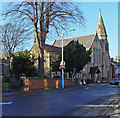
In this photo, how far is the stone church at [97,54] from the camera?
4744cm

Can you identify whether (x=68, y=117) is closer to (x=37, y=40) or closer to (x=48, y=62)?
(x=37, y=40)

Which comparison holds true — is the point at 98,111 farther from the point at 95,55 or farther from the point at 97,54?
the point at 97,54

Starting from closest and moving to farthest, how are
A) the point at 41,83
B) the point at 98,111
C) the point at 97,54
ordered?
1. the point at 98,111
2. the point at 41,83
3. the point at 97,54

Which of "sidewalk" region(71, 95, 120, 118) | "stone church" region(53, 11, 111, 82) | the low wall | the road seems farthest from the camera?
"stone church" region(53, 11, 111, 82)

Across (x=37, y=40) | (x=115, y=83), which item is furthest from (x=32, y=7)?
(x=115, y=83)

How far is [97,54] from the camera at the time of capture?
53.3m

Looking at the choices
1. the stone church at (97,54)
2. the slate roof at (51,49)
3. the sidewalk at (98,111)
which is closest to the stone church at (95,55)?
the stone church at (97,54)

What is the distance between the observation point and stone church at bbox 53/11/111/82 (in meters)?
47.4

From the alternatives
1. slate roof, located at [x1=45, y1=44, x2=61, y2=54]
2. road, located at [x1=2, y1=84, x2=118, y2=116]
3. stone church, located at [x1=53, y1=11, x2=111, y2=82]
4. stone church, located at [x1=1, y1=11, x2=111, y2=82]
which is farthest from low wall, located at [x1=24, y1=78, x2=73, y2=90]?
stone church, located at [x1=53, y1=11, x2=111, y2=82]

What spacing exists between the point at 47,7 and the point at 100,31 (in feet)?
137

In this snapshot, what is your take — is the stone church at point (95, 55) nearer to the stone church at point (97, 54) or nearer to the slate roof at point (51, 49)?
the stone church at point (97, 54)

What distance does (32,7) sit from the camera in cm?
2309

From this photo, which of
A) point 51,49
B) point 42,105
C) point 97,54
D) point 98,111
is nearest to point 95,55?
point 97,54

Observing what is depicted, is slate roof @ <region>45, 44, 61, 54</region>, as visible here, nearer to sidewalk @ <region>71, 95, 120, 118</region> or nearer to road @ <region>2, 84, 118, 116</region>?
road @ <region>2, 84, 118, 116</region>
